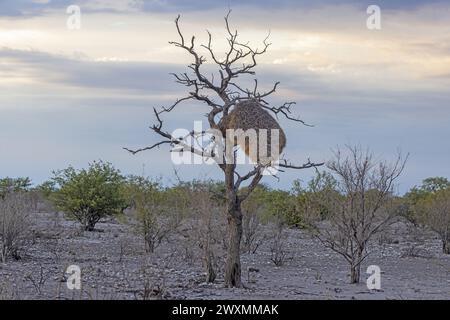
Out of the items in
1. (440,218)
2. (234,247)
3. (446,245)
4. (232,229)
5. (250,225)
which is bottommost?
(446,245)

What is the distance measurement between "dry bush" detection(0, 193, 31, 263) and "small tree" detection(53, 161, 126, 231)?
9020 millimetres

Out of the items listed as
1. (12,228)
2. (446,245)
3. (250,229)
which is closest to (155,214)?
(250,229)

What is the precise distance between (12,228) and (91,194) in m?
10.4

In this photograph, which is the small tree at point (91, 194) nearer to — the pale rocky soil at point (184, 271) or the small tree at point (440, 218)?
the pale rocky soil at point (184, 271)

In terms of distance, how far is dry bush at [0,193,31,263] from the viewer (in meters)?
22.9

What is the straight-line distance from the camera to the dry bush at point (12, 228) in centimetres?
2286

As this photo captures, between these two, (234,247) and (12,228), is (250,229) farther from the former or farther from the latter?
(234,247)

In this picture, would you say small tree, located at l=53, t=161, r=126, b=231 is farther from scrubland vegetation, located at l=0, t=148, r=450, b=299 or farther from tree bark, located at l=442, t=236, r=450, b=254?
tree bark, located at l=442, t=236, r=450, b=254

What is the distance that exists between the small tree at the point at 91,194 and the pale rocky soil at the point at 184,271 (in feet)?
2.95

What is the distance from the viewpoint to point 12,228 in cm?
2331

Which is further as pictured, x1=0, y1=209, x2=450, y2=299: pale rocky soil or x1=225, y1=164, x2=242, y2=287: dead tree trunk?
x1=225, y1=164, x2=242, y2=287: dead tree trunk

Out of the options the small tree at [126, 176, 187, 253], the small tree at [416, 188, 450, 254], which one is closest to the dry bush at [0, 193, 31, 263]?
the small tree at [126, 176, 187, 253]

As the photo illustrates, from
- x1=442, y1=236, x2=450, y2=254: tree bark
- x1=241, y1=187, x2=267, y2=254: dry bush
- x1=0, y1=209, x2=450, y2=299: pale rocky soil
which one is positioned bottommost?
x1=0, y1=209, x2=450, y2=299: pale rocky soil
